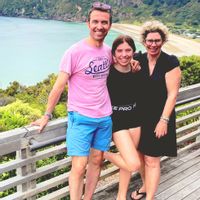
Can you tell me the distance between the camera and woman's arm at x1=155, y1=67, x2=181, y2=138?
122 inches

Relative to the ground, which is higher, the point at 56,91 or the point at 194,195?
the point at 56,91

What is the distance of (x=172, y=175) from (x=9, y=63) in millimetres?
56278

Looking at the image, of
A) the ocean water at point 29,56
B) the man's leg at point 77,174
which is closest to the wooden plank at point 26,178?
the man's leg at point 77,174

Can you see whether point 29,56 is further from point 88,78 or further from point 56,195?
point 88,78

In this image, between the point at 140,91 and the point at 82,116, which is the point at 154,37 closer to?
the point at 140,91

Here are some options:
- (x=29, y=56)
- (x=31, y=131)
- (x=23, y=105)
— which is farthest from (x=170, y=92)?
(x=29, y=56)

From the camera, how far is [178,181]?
3.94 meters

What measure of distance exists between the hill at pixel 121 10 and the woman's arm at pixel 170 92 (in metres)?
107

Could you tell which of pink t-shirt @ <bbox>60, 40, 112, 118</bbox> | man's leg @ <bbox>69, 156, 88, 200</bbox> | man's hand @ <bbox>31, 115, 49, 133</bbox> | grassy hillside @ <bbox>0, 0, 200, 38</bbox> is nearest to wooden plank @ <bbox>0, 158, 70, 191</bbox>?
man's leg @ <bbox>69, 156, 88, 200</bbox>

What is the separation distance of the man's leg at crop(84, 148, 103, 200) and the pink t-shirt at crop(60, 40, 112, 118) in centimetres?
34

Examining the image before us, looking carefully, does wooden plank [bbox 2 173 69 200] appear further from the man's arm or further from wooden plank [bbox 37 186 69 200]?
the man's arm

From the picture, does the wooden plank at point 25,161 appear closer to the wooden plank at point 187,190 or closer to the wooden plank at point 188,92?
the wooden plank at point 187,190

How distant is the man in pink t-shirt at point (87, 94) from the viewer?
2.75 meters

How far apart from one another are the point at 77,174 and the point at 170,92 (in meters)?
0.93
